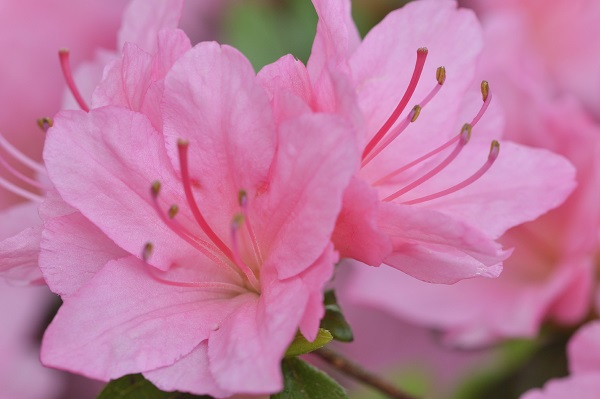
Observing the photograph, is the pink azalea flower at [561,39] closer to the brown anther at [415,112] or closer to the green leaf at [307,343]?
the brown anther at [415,112]

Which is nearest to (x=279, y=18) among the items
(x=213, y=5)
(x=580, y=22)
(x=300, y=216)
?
(x=213, y=5)

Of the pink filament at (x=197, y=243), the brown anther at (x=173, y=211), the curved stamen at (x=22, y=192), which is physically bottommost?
the curved stamen at (x=22, y=192)

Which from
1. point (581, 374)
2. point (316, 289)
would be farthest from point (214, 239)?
point (581, 374)

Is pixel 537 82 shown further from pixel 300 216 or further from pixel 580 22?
pixel 300 216

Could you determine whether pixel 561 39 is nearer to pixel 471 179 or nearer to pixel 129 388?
pixel 471 179

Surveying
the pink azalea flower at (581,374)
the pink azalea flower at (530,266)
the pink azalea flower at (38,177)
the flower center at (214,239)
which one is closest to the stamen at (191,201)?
the flower center at (214,239)

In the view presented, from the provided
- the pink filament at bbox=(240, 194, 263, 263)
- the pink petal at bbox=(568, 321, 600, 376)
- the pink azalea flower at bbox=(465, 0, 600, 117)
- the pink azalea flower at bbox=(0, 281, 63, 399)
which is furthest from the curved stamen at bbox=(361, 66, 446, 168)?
the pink azalea flower at bbox=(465, 0, 600, 117)

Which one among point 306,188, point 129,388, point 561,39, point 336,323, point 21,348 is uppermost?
point 561,39
